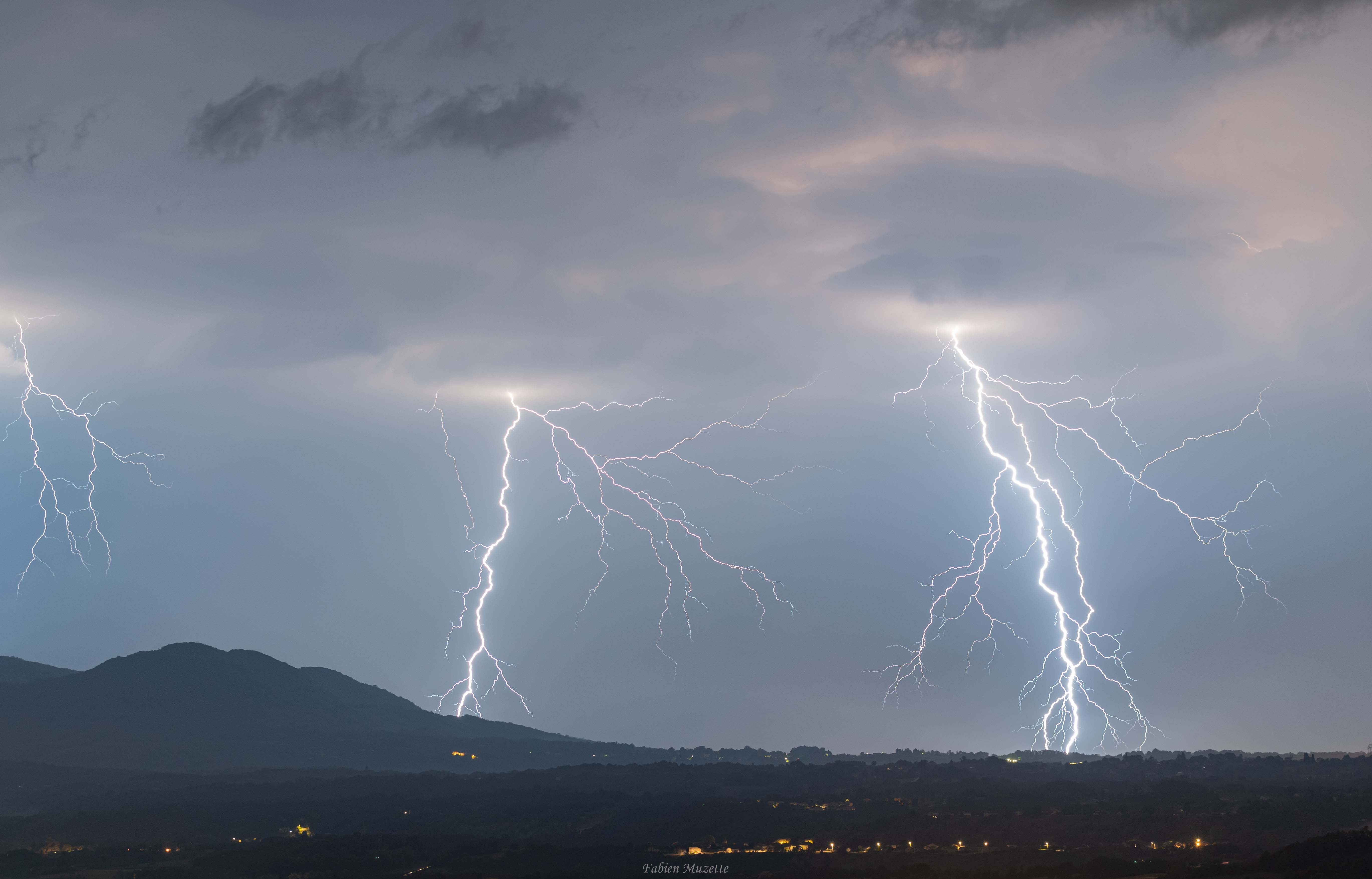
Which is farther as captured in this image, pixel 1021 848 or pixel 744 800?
pixel 744 800

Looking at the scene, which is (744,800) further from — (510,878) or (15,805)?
(15,805)

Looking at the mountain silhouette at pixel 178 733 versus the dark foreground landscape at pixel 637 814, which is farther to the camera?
the mountain silhouette at pixel 178 733

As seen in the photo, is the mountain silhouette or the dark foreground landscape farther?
the mountain silhouette

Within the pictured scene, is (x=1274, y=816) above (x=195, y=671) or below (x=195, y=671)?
below

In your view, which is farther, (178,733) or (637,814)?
(178,733)

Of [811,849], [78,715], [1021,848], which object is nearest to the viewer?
[1021,848]

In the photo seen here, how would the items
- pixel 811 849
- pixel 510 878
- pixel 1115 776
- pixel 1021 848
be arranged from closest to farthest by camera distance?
pixel 510 878 < pixel 1021 848 < pixel 811 849 < pixel 1115 776

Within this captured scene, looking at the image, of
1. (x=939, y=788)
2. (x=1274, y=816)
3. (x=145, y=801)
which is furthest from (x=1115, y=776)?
(x=145, y=801)
